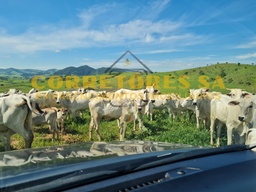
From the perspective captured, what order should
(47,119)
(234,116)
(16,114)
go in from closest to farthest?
1. (16,114)
2. (234,116)
3. (47,119)

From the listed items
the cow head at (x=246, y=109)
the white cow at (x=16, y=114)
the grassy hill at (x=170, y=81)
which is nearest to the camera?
the white cow at (x=16, y=114)

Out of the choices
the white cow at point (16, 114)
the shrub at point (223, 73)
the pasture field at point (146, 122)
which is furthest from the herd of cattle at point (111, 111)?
the shrub at point (223, 73)

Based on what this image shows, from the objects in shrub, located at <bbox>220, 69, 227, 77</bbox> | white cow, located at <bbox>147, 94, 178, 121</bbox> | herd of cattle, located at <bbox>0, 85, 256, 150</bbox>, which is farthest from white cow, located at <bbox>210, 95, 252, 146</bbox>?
shrub, located at <bbox>220, 69, 227, 77</bbox>

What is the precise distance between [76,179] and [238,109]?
9.75m

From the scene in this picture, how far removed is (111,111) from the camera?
1409cm

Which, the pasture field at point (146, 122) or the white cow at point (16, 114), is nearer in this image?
the white cow at point (16, 114)

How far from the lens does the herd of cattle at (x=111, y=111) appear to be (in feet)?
32.5

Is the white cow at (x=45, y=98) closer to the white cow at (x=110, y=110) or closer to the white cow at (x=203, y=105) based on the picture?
the white cow at (x=110, y=110)

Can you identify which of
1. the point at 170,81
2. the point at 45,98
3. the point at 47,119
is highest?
the point at 170,81

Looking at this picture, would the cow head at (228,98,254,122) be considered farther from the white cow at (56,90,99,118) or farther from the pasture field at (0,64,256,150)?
the white cow at (56,90,99,118)

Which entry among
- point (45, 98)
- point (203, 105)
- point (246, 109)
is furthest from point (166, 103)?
point (246, 109)

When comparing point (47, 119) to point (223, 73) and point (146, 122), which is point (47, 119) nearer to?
point (146, 122)

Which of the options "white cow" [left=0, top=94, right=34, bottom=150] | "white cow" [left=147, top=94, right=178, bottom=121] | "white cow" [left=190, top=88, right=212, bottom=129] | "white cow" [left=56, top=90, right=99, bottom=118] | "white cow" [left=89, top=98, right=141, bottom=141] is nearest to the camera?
"white cow" [left=0, top=94, right=34, bottom=150]

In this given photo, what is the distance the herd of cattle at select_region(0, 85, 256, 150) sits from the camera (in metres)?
9.91
